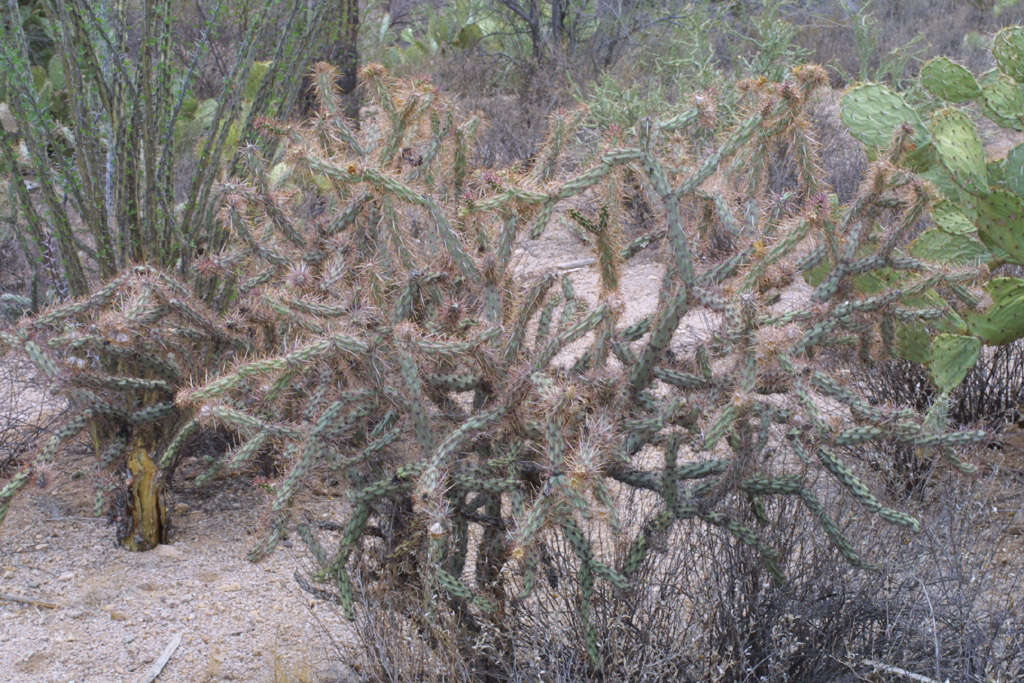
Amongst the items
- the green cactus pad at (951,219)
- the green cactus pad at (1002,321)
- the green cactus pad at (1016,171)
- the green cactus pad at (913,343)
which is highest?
the green cactus pad at (1016,171)

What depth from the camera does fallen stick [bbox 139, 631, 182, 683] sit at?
3.06 metres

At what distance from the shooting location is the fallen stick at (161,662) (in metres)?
3.06

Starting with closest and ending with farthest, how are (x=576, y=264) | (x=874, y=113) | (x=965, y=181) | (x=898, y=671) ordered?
1. (x=898, y=671)
2. (x=965, y=181)
3. (x=874, y=113)
4. (x=576, y=264)

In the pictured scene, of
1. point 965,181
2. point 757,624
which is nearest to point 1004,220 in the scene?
point 965,181

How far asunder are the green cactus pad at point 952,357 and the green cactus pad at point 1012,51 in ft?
4.28

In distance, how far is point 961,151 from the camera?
3.84 metres

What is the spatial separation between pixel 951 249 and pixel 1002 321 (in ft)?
1.46

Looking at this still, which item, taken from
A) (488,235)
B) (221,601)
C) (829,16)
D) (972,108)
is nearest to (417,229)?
(488,235)

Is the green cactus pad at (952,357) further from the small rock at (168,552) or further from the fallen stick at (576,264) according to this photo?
the fallen stick at (576,264)

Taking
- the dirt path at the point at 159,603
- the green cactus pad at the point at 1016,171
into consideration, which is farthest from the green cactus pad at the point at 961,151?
the dirt path at the point at 159,603

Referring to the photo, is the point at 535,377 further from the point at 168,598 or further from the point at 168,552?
the point at 168,552

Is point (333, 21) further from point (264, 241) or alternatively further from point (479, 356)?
point (479, 356)

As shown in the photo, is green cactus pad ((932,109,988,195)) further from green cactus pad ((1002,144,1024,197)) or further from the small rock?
the small rock

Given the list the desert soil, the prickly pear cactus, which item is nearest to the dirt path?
the desert soil
